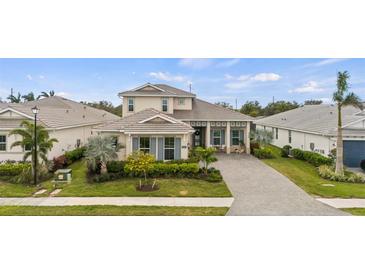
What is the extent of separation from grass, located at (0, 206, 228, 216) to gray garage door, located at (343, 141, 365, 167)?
13391mm

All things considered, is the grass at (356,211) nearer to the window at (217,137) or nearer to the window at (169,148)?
the window at (169,148)

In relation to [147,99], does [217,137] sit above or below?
below

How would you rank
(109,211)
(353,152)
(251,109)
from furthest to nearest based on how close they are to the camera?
(251,109)
(353,152)
(109,211)

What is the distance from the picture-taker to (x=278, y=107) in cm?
5044

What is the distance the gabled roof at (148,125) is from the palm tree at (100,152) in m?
2.08

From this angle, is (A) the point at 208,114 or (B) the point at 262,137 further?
(B) the point at 262,137

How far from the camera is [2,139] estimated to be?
16844mm

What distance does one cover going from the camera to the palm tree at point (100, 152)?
14.0 metres

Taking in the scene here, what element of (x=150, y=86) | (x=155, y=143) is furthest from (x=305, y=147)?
(x=150, y=86)

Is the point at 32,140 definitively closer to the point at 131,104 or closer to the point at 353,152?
the point at 131,104

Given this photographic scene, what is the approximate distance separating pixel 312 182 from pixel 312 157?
519 cm

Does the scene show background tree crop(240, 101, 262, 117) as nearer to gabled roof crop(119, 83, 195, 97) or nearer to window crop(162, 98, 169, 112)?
gabled roof crop(119, 83, 195, 97)

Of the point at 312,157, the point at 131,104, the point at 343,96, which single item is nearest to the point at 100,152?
the point at 131,104

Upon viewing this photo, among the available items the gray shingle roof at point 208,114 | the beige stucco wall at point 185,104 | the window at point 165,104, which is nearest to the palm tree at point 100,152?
the gray shingle roof at point 208,114
